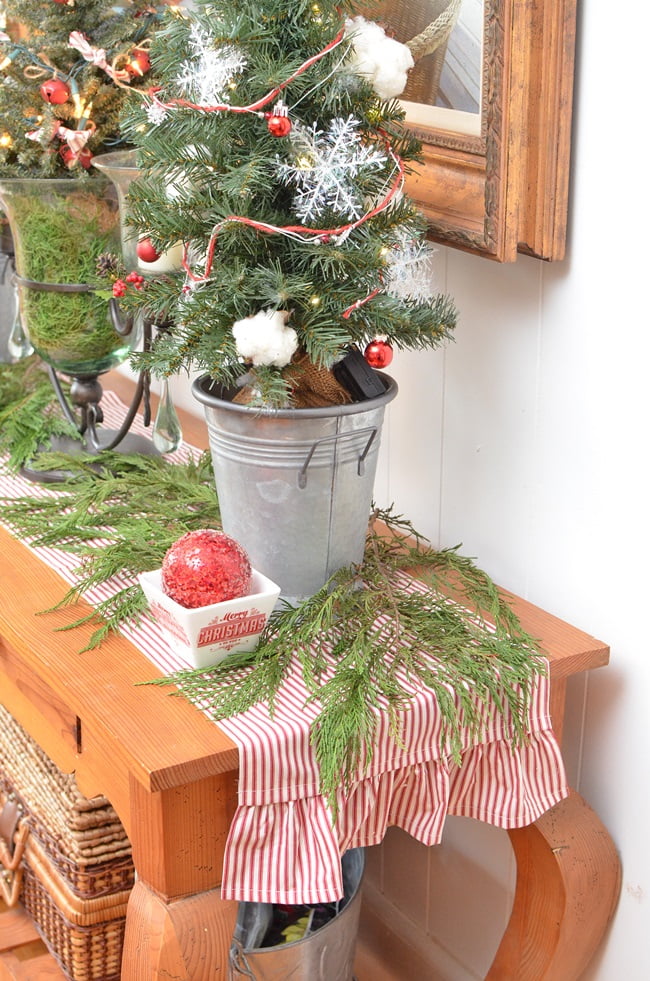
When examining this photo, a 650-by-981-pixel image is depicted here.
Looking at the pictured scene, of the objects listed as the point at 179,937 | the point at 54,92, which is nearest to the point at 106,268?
the point at 54,92

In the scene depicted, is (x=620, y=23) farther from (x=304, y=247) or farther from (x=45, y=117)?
(x=45, y=117)

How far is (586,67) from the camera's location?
3.43ft

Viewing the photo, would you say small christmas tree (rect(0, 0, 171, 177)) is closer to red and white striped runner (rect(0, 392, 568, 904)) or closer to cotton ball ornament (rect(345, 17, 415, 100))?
cotton ball ornament (rect(345, 17, 415, 100))

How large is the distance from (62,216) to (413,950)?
1.06 meters

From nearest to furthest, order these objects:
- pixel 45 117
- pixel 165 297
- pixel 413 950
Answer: pixel 165 297 → pixel 45 117 → pixel 413 950

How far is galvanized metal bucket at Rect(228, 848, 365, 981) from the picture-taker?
118cm

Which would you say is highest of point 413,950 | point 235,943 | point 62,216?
point 62,216

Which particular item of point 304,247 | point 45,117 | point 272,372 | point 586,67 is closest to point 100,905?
point 272,372

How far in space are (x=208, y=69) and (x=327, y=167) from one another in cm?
14

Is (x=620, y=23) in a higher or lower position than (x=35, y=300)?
higher

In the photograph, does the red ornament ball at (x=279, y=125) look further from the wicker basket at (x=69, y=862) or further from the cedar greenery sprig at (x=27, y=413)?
the wicker basket at (x=69, y=862)

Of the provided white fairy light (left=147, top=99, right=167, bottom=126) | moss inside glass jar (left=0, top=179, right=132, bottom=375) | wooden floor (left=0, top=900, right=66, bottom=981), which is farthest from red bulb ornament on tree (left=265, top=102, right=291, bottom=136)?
wooden floor (left=0, top=900, right=66, bottom=981)

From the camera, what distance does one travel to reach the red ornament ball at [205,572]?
999 mm

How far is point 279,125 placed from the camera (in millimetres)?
969
